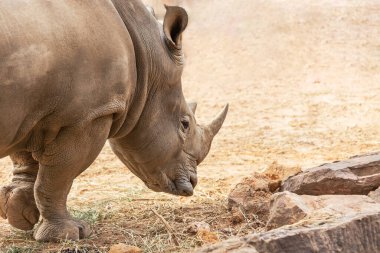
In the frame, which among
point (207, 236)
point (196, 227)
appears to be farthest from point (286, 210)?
point (196, 227)

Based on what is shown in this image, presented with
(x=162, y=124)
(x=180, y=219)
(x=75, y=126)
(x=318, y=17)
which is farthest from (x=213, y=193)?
(x=318, y=17)

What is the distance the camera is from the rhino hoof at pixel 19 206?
228 inches

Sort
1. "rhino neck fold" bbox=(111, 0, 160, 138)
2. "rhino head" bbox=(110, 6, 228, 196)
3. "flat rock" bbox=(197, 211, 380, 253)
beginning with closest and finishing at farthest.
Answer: "flat rock" bbox=(197, 211, 380, 253), "rhino neck fold" bbox=(111, 0, 160, 138), "rhino head" bbox=(110, 6, 228, 196)

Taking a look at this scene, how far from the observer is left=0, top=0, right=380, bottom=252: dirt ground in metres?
6.42

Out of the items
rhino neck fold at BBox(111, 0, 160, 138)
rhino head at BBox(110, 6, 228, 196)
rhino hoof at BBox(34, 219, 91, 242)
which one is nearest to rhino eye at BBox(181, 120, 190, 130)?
rhino head at BBox(110, 6, 228, 196)

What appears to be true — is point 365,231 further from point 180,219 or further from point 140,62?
point 180,219

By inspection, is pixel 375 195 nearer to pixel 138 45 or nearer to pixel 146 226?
pixel 146 226

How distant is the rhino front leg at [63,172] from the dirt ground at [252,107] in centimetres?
13

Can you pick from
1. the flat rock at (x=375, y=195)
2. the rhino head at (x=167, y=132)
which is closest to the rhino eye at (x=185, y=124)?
the rhino head at (x=167, y=132)

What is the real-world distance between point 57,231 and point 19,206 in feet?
1.40

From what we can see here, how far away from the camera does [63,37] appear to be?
4.79m

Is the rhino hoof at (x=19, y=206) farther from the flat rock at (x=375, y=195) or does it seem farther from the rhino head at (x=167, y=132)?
the flat rock at (x=375, y=195)

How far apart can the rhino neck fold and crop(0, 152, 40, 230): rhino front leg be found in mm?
758

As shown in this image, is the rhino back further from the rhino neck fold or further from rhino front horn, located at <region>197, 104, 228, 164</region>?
rhino front horn, located at <region>197, 104, 228, 164</region>
